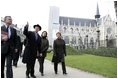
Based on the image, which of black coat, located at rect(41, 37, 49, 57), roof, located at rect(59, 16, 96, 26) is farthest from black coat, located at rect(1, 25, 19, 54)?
roof, located at rect(59, 16, 96, 26)

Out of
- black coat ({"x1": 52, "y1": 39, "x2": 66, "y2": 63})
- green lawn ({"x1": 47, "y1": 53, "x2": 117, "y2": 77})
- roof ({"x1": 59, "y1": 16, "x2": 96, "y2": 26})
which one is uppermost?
roof ({"x1": 59, "y1": 16, "x2": 96, "y2": 26})

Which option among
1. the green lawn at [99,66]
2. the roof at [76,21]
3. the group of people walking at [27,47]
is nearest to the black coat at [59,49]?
the group of people walking at [27,47]

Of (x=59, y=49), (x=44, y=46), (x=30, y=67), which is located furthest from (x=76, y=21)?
(x=30, y=67)

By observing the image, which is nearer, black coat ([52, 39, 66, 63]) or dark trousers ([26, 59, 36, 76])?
dark trousers ([26, 59, 36, 76])

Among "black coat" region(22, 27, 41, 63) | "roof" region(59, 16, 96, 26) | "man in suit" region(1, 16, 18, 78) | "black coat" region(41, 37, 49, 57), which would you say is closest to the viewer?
"man in suit" region(1, 16, 18, 78)

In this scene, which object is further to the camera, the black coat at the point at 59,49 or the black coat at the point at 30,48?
the black coat at the point at 59,49

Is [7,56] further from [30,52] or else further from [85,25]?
[85,25]

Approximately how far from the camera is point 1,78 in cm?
728

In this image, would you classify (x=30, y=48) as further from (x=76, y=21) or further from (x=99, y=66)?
(x=76, y=21)

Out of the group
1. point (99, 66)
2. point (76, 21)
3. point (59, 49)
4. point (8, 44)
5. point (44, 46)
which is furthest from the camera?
point (76, 21)

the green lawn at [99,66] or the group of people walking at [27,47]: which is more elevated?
the group of people walking at [27,47]

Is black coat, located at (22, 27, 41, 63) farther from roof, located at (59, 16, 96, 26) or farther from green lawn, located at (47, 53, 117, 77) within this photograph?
roof, located at (59, 16, 96, 26)

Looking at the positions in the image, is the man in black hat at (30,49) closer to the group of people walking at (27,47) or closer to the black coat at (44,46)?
the group of people walking at (27,47)

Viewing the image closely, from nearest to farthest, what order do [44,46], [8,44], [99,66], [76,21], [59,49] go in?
[8,44], [44,46], [59,49], [99,66], [76,21]
